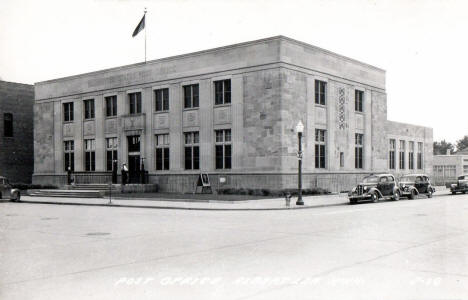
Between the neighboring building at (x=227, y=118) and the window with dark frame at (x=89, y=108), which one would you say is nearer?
the neighboring building at (x=227, y=118)

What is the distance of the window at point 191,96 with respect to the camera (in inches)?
1430

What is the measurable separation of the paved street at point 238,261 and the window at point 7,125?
118 ft

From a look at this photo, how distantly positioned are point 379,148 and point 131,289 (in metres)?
36.5

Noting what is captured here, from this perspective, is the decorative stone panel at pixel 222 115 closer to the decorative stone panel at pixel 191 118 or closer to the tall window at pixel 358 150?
the decorative stone panel at pixel 191 118

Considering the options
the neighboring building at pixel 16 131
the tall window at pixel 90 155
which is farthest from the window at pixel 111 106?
the neighboring building at pixel 16 131

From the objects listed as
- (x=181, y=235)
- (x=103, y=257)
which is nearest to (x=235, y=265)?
(x=103, y=257)

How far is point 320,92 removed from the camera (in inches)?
1409

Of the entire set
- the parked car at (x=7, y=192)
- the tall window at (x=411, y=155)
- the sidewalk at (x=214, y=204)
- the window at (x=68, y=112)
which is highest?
the window at (x=68, y=112)

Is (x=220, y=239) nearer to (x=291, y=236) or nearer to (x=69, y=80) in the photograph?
(x=291, y=236)

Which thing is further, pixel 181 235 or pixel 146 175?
pixel 146 175

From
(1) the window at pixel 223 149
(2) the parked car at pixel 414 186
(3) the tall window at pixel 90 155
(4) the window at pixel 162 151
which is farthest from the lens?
(3) the tall window at pixel 90 155

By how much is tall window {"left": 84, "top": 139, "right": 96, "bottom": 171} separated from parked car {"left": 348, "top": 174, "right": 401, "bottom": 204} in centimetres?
2290

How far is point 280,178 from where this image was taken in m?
31.8

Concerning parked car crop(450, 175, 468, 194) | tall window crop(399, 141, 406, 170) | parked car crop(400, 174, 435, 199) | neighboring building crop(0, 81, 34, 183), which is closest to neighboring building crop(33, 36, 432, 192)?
neighboring building crop(0, 81, 34, 183)
